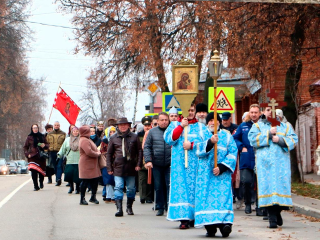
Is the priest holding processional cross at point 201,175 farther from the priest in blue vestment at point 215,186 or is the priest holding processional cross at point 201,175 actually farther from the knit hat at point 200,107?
the knit hat at point 200,107

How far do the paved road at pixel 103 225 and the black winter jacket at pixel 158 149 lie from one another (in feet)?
3.25

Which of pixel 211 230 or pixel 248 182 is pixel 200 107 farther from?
pixel 248 182

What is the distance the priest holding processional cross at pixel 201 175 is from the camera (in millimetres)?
9852

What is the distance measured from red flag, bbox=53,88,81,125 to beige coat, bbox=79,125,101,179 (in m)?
11.7

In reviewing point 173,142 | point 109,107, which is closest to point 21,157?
point 109,107

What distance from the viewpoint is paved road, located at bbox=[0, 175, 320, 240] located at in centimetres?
1023

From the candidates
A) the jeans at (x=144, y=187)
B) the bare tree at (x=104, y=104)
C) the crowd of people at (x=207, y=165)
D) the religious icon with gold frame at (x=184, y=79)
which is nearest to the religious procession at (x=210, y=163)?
the crowd of people at (x=207, y=165)

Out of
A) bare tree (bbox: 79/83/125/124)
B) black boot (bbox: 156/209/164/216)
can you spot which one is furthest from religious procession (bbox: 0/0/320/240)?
bare tree (bbox: 79/83/125/124)

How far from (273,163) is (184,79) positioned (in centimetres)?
893

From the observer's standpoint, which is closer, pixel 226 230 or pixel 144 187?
pixel 226 230

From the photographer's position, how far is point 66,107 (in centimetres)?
2756

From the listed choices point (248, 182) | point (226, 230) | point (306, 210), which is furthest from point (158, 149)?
point (226, 230)

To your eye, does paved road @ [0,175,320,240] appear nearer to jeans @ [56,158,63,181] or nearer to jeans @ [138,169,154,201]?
jeans @ [138,169,154,201]

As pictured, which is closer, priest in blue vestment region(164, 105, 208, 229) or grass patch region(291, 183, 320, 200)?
priest in blue vestment region(164, 105, 208, 229)
